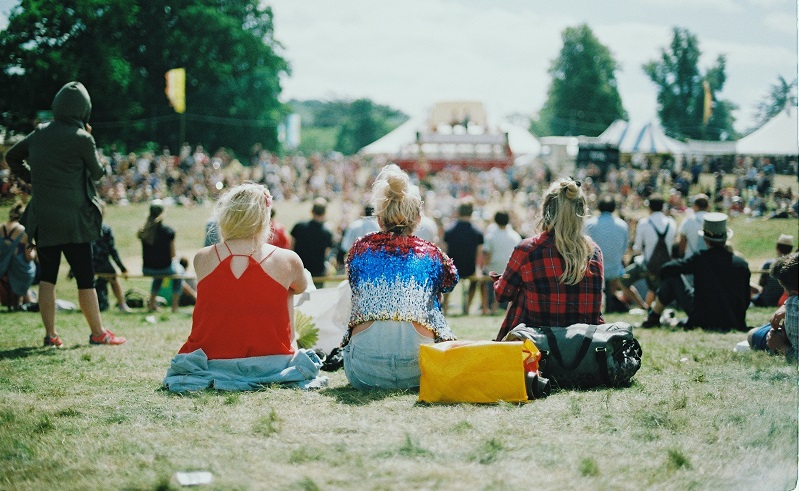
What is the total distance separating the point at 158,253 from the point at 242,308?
7174 millimetres

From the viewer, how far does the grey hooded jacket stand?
20.5 feet

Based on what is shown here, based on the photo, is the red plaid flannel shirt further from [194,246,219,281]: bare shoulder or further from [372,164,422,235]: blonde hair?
[194,246,219,281]: bare shoulder

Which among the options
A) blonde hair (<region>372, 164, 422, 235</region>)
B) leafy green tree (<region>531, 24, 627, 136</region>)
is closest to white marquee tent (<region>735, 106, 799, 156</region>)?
blonde hair (<region>372, 164, 422, 235</region>)

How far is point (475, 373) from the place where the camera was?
14.6 ft

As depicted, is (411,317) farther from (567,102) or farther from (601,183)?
(567,102)

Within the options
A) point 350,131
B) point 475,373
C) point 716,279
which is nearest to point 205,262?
point 475,373

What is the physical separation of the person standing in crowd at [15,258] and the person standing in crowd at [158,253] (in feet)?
5.38

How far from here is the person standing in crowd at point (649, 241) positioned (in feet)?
36.4

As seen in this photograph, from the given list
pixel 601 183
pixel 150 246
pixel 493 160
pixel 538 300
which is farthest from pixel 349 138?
pixel 538 300

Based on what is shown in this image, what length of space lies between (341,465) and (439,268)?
2029 millimetres

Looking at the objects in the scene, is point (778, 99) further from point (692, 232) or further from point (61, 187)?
point (61, 187)

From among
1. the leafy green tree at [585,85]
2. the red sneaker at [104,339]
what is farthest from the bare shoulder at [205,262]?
the leafy green tree at [585,85]

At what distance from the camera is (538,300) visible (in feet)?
17.4

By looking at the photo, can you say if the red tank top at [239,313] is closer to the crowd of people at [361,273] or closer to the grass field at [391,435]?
the crowd of people at [361,273]
